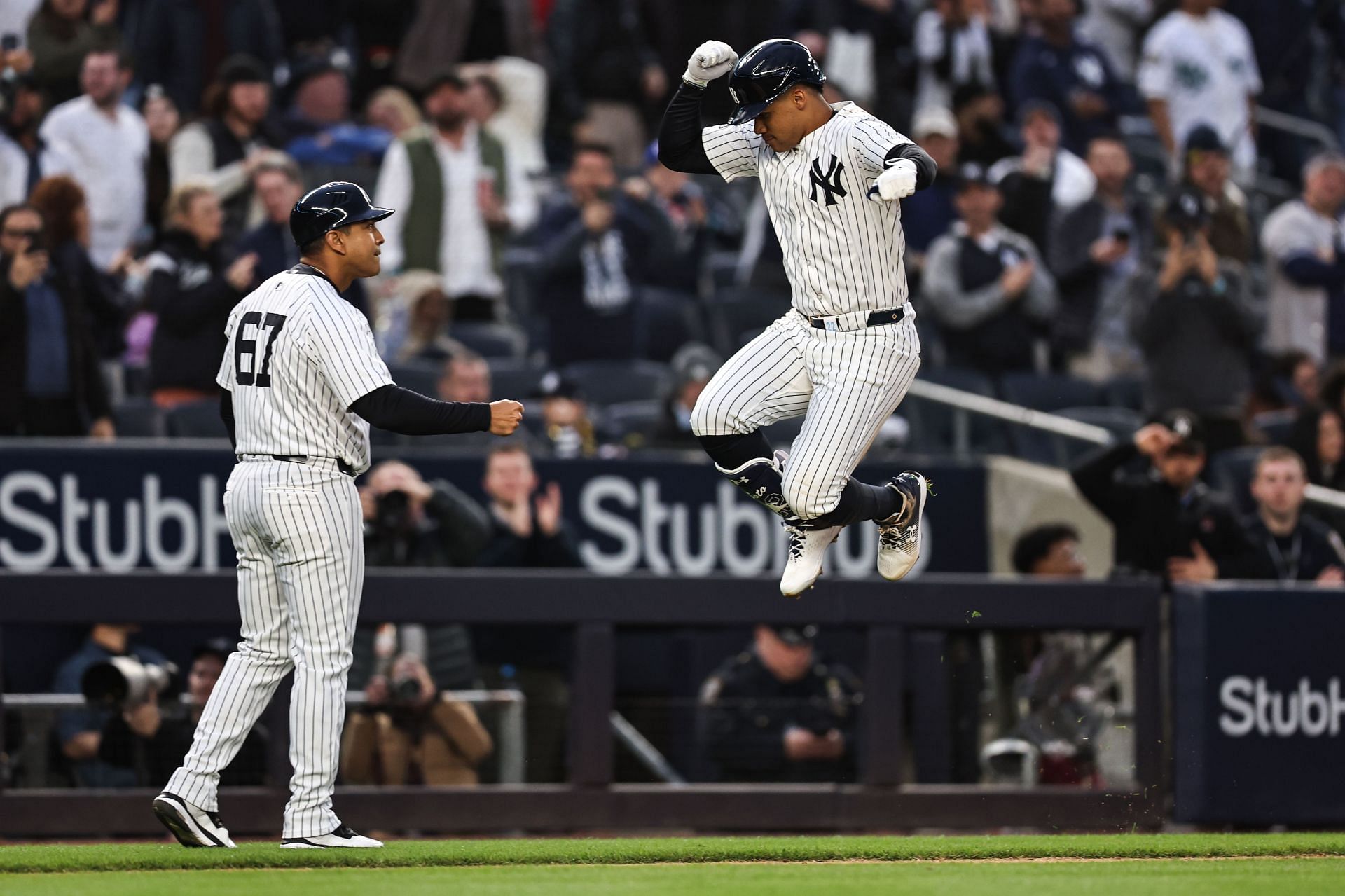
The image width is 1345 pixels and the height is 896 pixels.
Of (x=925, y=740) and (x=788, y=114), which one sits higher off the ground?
(x=788, y=114)

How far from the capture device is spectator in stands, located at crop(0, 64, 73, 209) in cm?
1123

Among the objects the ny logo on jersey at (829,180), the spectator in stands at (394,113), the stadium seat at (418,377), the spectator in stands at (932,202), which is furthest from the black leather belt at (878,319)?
the spectator in stands at (394,113)

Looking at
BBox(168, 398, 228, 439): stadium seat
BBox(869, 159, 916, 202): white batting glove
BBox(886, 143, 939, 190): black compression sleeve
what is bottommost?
BBox(168, 398, 228, 439): stadium seat

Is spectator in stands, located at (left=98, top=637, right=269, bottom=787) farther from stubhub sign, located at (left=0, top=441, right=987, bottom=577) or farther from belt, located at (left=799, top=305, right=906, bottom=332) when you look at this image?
belt, located at (left=799, top=305, right=906, bottom=332)

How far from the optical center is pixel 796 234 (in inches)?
271

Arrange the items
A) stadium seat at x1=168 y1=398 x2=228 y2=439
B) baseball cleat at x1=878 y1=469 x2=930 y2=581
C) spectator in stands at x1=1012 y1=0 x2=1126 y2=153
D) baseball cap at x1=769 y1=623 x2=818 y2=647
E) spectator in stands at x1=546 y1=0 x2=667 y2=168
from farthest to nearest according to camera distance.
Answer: spectator in stands at x1=1012 y1=0 x2=1126 y2=153, spectator in stands at x1=546 y1=0 x2=667 y2=168, stadium seat at x1=168 y1=398 x2=228 y2=439, baseball cap at x1=769 y1=623 x2=818 y2=647, baseball cleat at x1=878 y1=469 x2=930 y2=581

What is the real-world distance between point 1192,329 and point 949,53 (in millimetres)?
3219

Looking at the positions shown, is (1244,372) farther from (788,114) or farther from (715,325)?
(788,114)

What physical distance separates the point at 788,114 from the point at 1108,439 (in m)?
4.95

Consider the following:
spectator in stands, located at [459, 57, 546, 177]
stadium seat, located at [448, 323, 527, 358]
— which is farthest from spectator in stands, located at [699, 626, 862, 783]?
spectator in stands, located at [459, 57, 546, 177]

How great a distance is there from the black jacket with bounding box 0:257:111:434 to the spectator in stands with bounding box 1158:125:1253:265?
6.07m

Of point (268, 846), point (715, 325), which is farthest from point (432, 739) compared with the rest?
point (715, 325)

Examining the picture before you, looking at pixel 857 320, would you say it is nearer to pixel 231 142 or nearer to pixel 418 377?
pixel 418 377

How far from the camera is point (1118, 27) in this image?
15.5 m
